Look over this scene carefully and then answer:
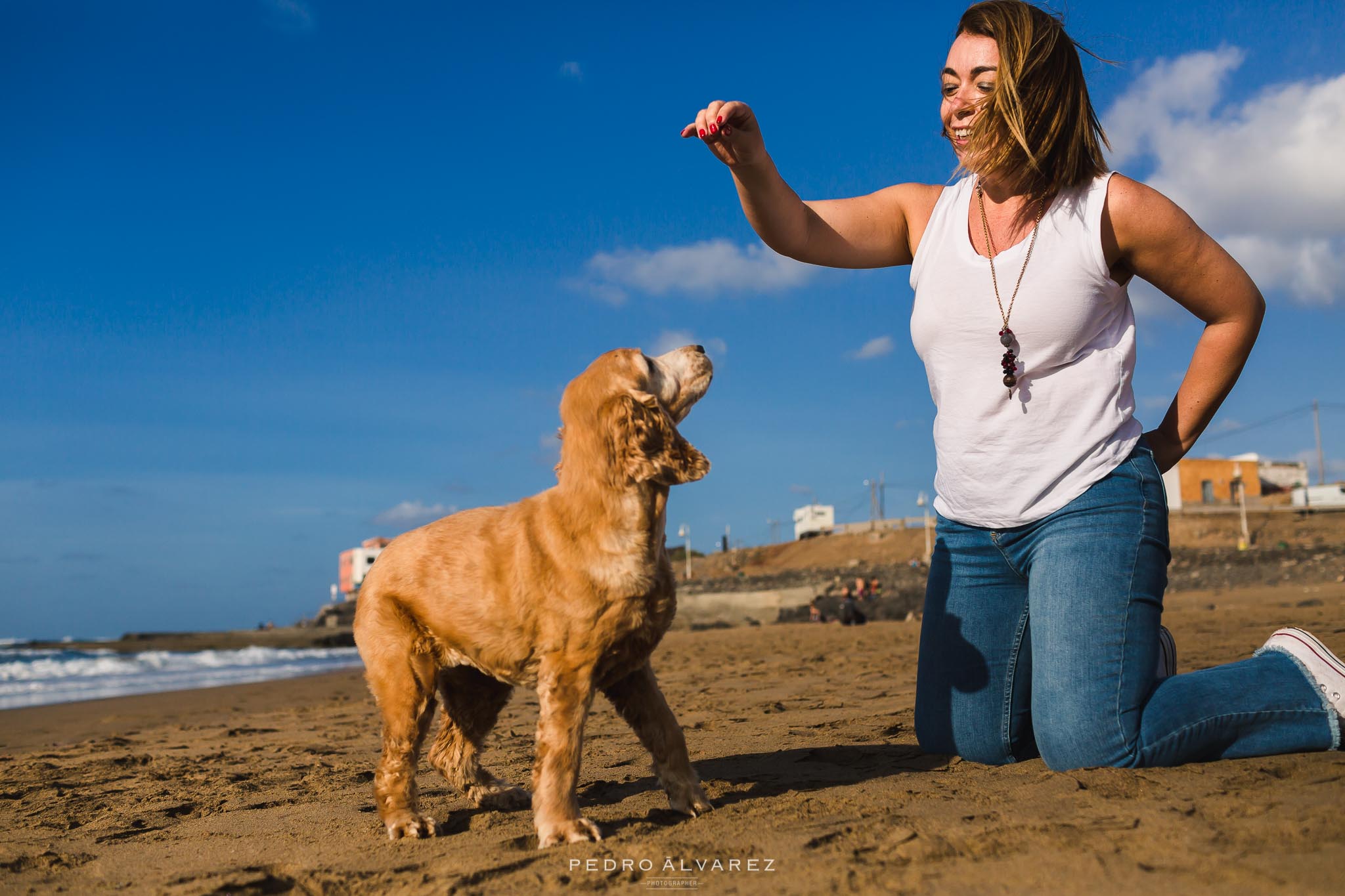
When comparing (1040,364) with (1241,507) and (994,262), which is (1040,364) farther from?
(1241,507)

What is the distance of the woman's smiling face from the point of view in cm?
380

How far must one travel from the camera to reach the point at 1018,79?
364 centimetres

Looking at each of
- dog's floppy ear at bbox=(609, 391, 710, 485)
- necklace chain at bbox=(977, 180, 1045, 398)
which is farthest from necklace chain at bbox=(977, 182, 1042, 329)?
dog's floppy ear at bbox=(609, 391, 710, 485)

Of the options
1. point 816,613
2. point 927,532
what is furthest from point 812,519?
point 816,613

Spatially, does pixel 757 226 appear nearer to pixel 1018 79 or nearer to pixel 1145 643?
pixel 1018 79

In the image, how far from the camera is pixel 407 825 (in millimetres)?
3631

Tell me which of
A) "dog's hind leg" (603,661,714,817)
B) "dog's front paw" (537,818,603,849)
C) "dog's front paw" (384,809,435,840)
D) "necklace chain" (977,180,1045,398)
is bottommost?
"dog's front paw" (384,809,435,840)

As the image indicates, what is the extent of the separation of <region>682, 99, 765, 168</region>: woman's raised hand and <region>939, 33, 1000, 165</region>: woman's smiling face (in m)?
0.85

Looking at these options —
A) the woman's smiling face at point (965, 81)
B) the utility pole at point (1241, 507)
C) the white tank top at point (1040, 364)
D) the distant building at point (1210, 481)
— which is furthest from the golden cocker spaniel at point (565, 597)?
the distant building at point (1210, 481)

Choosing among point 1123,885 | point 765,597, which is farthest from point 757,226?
point 765,597

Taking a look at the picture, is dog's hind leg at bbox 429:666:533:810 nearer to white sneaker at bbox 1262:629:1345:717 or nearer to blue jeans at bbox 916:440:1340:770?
blue jeans at bbox 916:440:1340:770

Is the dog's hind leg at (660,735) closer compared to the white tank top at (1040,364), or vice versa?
the dog's hind leg at (660,735)

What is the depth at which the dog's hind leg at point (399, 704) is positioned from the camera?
3.70 metres

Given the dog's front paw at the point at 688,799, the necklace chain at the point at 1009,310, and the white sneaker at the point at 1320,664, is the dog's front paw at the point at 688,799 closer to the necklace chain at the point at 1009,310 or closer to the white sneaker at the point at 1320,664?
the necklace chain at the point at 1009,310
